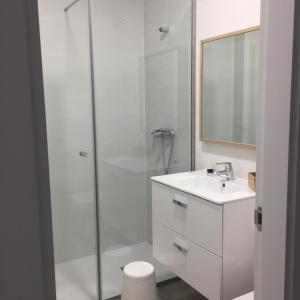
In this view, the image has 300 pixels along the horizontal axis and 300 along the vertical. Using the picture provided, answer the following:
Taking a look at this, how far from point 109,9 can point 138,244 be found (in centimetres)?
208

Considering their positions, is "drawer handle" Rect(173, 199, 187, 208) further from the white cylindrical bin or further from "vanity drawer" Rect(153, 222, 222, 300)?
the white cylindrical bin

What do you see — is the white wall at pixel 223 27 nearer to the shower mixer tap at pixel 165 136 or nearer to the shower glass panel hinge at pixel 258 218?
the shower mixer tap at pixel 165 136

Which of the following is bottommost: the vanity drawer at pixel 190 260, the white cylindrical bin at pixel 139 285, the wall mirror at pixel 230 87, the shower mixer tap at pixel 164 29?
the white cylindrical bin at pixel 139 285

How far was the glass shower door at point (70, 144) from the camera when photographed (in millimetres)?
2592

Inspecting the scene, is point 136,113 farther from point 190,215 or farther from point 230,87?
point 190,215

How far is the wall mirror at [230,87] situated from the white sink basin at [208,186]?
270 millimetres

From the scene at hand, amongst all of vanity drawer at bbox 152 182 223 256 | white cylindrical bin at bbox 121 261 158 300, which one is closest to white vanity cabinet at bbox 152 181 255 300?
vanity drawer at bbox 152 182 223 256

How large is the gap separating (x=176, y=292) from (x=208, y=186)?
87cm

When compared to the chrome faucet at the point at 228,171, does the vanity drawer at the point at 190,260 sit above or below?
below

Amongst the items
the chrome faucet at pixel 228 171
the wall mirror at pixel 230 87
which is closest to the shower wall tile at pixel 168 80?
the wall mirror at pixel 230 87

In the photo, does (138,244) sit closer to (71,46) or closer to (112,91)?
(112,91)

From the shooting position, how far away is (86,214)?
280 centimetres

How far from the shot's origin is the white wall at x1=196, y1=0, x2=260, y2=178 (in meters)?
2.09

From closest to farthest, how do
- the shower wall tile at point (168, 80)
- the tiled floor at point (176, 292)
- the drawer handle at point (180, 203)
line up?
the drawer handle at point (180, 203)
the tiled floor at point (176, 292)
the shower wall tile at point (168, 80)
